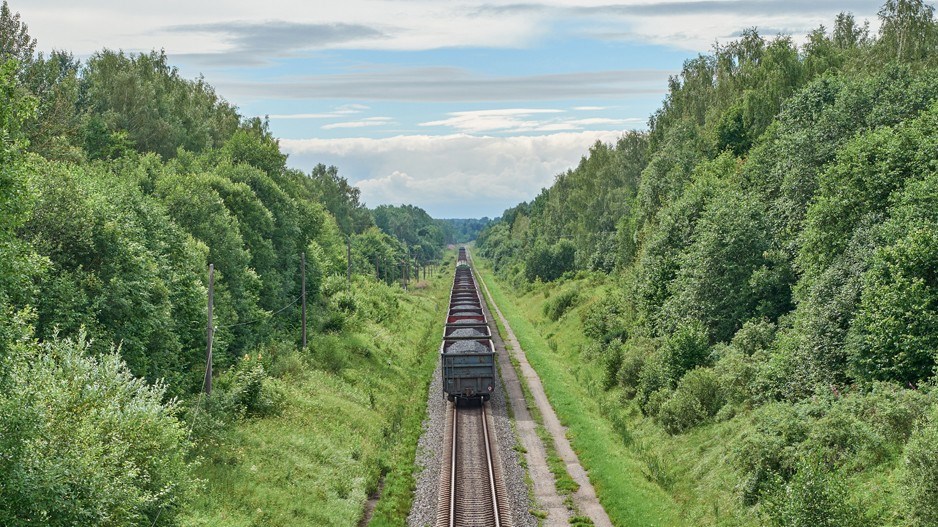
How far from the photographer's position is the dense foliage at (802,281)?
21484mm

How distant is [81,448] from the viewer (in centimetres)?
1512

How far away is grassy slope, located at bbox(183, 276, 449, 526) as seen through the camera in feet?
77.0

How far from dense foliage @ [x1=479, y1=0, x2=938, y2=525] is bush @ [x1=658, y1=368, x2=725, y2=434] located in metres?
0.08

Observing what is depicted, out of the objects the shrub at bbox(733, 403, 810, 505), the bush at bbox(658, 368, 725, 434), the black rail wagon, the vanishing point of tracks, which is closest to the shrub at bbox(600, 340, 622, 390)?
the black rail wagon

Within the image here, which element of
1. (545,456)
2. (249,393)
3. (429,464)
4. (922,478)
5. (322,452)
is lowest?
(545,456)

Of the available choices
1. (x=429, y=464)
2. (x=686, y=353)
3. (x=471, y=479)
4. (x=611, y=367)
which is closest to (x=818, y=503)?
(x=471, y=479)

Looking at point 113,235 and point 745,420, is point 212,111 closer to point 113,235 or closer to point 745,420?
point 113,235

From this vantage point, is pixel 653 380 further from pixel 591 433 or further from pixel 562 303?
pixel 562 303

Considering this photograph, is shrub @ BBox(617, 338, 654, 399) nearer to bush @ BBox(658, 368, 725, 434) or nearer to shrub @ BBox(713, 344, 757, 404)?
bush @ BBox(658, 368, 725, 434)

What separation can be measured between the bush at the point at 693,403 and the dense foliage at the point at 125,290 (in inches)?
681

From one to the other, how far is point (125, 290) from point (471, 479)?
1368 centimetres

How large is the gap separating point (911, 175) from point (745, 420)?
1113cm

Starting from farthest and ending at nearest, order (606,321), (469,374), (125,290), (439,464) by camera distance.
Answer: (606,321), (469,374), (439,464), (125,290)

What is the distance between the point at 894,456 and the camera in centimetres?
2028
